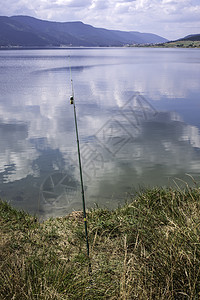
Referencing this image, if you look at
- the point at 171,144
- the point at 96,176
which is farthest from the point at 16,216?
the point at 171,144

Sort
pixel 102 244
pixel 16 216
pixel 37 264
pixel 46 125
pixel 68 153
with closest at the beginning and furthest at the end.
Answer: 1. pixel 37 264
2. pixel 102 244
3. pixel 16 216
4. pixel 68 153
5. pixel 46 125

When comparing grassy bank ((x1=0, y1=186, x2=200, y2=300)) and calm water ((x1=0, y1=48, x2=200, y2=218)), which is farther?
calm water ((x1=0, y1=48, x2=200, y2=218))

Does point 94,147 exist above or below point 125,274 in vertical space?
below

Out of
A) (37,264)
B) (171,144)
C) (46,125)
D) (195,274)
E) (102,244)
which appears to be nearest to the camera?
(195,274)

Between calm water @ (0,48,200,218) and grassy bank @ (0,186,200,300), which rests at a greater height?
grassy bank @ (0,186,200,300)

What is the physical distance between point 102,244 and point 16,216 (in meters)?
2.33

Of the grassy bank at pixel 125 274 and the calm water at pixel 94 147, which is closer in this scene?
the grassy bank at pixel 125 274

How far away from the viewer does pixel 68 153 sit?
1198cm

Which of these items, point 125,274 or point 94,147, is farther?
point 94,147

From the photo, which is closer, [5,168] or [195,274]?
[195,274]

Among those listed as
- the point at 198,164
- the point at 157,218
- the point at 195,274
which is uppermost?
the point at 195,274

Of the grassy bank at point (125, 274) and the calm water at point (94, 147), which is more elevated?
the grassy bank at point (125, 274)

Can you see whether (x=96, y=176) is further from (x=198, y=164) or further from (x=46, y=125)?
(x=46, y=125)

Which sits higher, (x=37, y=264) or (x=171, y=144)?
(x=37, y=264)
